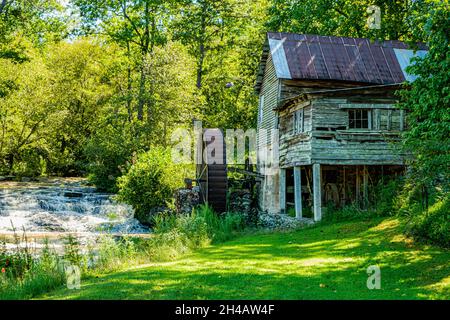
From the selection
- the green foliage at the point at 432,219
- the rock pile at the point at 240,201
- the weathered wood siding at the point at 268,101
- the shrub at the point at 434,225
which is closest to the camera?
the shrub at the point at 434,225

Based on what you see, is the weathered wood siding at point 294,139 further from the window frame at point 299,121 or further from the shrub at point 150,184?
the shrub at point 150,184

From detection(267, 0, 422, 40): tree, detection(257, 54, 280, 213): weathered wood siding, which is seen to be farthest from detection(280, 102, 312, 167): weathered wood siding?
detection(267, 0, 422, 40): tree

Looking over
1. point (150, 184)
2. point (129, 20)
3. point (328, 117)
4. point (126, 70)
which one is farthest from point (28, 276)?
point (126, 70)

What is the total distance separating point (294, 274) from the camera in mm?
9359

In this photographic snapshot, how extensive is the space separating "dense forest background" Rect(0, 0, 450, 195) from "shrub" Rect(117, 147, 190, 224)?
5905mm

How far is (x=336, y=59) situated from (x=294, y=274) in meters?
15.7

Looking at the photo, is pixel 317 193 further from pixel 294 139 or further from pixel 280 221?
pixel 294 139

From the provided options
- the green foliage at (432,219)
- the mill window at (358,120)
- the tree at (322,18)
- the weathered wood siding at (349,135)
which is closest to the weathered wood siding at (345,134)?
the weathered wood siding at (349,135)

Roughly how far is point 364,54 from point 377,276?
55.2 ft

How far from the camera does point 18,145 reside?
35188 millimetres

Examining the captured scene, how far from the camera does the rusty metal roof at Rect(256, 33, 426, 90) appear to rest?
2236 centimetres

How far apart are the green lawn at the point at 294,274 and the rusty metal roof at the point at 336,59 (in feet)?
33.6

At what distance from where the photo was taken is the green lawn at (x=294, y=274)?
7863 mm
